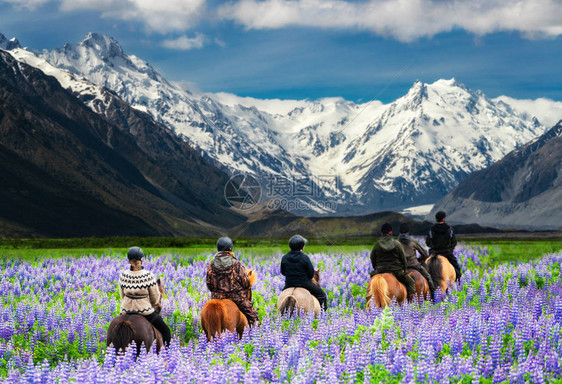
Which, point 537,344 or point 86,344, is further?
point 86,344

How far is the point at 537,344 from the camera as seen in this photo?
12.3 metres

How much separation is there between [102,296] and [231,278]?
8885 millimetres

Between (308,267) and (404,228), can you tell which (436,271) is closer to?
(404,228)

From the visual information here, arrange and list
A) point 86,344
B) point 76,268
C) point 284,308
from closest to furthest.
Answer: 1. point 86,344
2. point 284,308
3. point 76,268

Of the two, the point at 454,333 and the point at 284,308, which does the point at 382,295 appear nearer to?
the point at 284,308

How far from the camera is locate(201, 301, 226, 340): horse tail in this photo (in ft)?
46.2

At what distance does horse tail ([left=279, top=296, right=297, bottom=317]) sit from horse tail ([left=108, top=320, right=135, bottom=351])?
487cm

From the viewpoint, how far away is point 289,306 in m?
16.4

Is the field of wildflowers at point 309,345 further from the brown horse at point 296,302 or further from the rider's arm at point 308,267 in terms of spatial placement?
the rider's arm at point 308,267

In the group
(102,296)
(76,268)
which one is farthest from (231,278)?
(76,268)

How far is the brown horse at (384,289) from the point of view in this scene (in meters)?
18.4

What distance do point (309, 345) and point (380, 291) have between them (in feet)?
23.2

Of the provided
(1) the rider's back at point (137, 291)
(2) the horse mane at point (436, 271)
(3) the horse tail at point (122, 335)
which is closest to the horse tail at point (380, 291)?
(2) the horse mane at point (436, 271)

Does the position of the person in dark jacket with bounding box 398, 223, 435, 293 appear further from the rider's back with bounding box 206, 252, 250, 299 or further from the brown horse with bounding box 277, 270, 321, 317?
the rider's back with bounding box 206, 252, 250, 299
